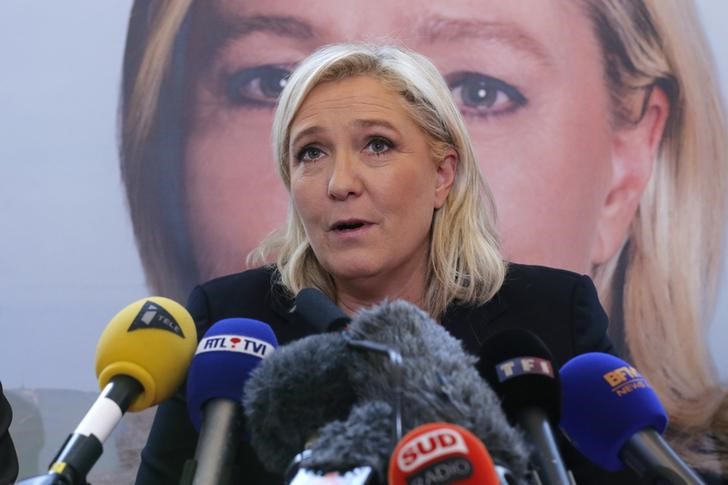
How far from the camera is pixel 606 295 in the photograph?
2.78 m

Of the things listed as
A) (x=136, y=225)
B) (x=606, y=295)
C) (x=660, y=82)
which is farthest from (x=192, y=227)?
(x=660, y=82)

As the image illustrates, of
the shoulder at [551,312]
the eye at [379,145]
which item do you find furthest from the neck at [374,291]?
the eye at [379,145]

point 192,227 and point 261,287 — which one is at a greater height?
point 192,227

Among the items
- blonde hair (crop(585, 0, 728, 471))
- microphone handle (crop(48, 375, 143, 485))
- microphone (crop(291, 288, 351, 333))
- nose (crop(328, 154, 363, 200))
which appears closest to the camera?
microphone handle (crop(48, 375, 143, 485))

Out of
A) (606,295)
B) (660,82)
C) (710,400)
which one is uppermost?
(660,82)

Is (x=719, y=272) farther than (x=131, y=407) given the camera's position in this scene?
Yes

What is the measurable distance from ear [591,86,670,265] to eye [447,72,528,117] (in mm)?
339

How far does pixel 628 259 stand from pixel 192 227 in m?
1.27

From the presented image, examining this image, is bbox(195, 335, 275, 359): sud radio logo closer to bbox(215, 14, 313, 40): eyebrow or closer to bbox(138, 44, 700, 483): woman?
bbox(138, 44, 700, 483): woman

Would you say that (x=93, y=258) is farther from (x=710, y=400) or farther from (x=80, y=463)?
(x=80, y=463)

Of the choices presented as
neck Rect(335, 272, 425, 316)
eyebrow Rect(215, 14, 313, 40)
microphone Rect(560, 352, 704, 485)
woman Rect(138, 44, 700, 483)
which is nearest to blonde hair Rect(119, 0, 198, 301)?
eyebrow Rect(215, 14, 313, 40)

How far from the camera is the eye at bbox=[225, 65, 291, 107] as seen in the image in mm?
2875

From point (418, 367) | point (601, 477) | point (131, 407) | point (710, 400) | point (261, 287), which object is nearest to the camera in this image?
point (418, 367)

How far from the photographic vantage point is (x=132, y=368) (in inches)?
42.4
